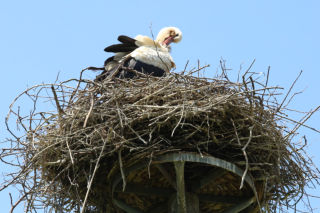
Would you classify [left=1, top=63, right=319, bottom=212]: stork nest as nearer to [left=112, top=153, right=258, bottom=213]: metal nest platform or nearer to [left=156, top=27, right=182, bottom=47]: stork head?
[left=112, top=153, right=258, bottom=213]: metal nest platform

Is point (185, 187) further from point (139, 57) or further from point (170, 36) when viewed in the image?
point (170, 36)

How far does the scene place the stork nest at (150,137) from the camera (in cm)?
629

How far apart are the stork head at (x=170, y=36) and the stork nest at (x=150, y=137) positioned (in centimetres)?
275

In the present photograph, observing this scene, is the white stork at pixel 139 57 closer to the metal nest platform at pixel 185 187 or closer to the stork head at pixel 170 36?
the stork head at pixel 170 36

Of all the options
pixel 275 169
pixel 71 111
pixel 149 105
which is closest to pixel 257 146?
pixel 275 169

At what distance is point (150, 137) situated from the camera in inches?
242

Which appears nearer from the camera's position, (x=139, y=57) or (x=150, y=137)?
(x=150, y=137)

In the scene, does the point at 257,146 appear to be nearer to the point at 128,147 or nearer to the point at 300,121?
the point at 300,121

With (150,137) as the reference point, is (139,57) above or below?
above

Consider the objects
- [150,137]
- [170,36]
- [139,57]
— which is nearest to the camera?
[150,137]

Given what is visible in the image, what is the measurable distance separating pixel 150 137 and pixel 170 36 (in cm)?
368

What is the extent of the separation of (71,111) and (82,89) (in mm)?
439

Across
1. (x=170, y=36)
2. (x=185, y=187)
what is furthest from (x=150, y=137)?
(x=170, y=36)

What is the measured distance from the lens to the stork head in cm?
959
